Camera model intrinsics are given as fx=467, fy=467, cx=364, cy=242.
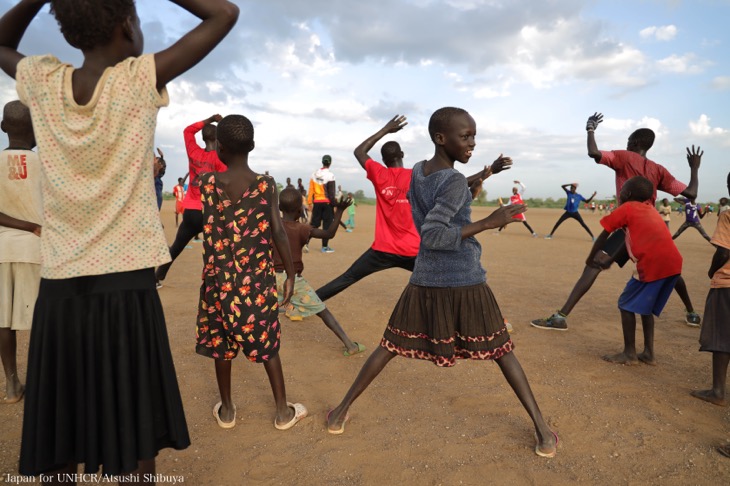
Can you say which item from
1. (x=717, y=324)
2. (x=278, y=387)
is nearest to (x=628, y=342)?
(x=717, y=324)

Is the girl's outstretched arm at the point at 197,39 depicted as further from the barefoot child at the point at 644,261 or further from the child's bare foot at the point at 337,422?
the barefoot child at the point at 644,261

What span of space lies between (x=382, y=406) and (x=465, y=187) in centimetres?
175

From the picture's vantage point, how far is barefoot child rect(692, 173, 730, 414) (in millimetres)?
3350

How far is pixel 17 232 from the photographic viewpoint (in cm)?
314

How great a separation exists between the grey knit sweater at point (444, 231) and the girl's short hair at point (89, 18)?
5.50ft

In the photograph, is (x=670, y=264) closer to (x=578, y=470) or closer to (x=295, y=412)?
(x=578, y=470)

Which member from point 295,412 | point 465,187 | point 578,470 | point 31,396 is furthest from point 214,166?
point 578,470

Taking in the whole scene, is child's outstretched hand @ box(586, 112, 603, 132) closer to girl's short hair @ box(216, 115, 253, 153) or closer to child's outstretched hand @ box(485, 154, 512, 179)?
child's outstretched hand @ box(485, 154, 512, 179)

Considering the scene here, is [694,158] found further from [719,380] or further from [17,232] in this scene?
[17,232]

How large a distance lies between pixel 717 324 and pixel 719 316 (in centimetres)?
6

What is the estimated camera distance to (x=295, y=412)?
317 centimetres

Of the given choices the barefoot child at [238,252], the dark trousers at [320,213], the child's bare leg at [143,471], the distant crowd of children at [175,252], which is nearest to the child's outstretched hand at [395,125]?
the distant crowd of children at [175,252]

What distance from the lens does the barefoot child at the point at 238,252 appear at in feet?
9.02

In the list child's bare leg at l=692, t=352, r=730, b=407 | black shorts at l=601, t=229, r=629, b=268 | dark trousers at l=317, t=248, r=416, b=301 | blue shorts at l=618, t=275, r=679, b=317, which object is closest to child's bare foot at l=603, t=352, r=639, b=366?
blue shorts at l=618, t=275, r=679, b=317
